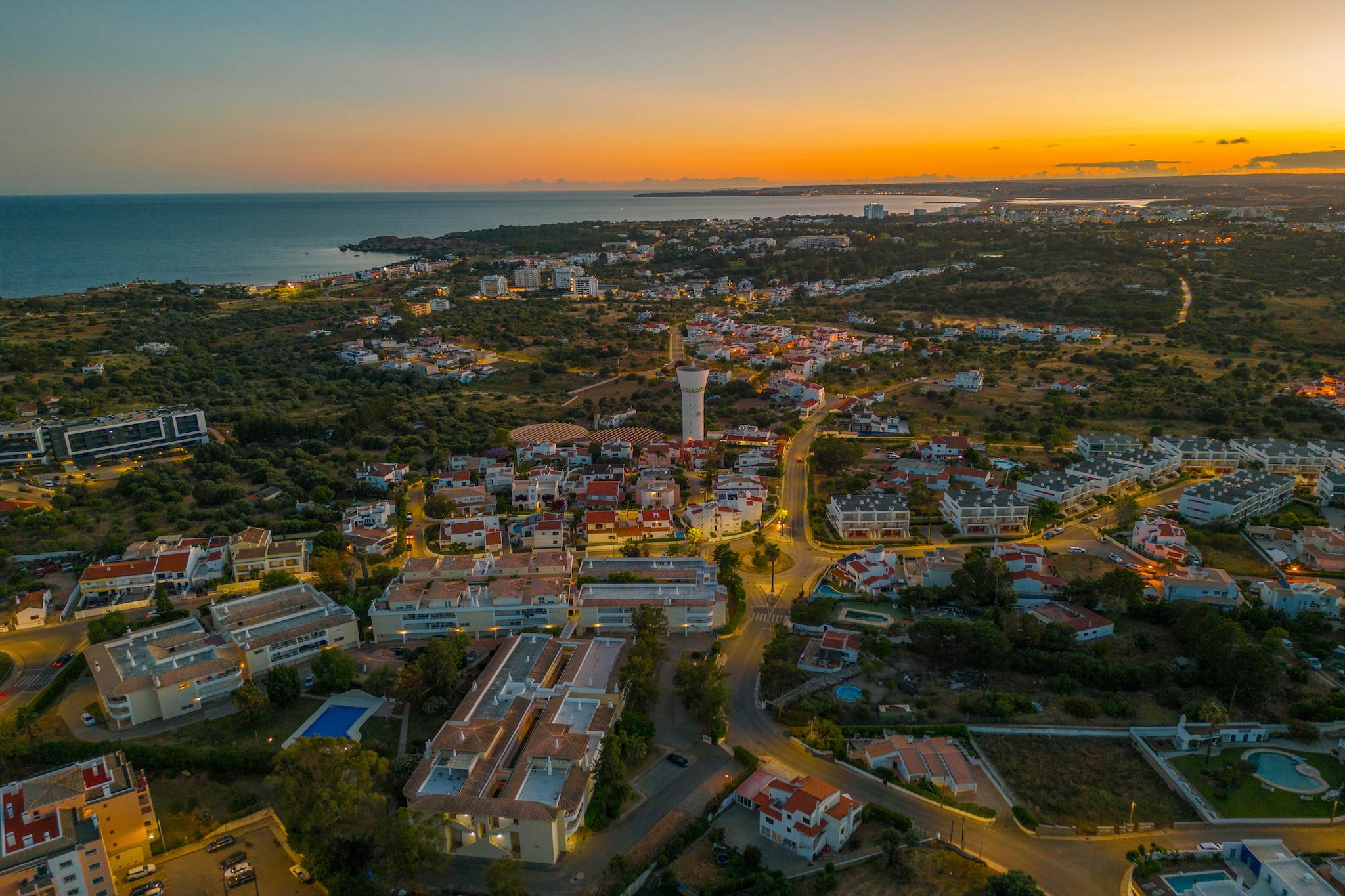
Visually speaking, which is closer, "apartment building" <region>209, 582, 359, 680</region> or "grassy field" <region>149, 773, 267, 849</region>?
"grassy field" <region>149, 773, 267, 849</region>

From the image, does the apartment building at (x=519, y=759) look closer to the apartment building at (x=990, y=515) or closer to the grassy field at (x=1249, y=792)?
the grassy field at (x=1249, y=792)

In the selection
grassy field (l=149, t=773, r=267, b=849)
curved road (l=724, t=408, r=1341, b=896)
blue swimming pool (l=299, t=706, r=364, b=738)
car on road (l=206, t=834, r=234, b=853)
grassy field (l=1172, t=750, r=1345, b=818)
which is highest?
blue swimming pool (l=299, t=706, r=364, b=738)

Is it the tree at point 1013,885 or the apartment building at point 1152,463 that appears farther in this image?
the apartment building at point 1152,463

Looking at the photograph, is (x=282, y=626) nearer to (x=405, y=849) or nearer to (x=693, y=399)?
(x=405, y=849)

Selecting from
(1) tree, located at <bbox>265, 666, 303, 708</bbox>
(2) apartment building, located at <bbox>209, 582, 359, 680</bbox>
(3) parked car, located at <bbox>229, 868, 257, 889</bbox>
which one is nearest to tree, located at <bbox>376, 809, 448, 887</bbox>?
(3) parked car, located at <bbox>229, 868, 257, 889</bbox>

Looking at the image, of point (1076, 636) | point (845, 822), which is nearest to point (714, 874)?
point (845, 822)

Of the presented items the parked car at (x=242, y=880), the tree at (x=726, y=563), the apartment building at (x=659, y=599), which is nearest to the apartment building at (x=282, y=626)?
the parked car at (x=242, y=880)

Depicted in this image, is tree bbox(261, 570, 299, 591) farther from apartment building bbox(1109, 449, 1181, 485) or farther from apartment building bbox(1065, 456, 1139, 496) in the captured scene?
apartment building bbox(1109, 449, 1181, 485)
